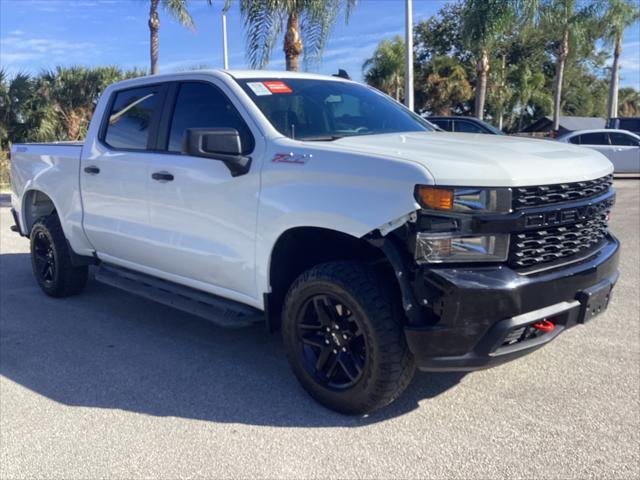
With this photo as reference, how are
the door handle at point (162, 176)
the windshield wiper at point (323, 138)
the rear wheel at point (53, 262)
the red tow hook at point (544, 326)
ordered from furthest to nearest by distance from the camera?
the rear wheel at point (53, 262) < the door handle at point (162, 176) < the windshield wiper at point (323, 138) < the red tow hook at point (544, 326)

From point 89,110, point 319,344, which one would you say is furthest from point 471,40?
point 319,344

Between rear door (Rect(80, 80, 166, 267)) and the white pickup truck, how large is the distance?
0.02 metres

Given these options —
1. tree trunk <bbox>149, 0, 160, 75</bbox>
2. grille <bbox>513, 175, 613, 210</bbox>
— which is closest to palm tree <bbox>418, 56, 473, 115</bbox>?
tree trunk <bbox>149, 0, 160, 75</bbox>

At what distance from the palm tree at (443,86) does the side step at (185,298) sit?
3831 centimetres

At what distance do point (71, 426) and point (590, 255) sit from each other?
3122mm

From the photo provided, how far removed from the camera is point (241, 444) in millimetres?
3416

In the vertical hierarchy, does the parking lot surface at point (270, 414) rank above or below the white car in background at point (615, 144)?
below

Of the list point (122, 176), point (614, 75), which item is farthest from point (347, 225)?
point (614, 75)

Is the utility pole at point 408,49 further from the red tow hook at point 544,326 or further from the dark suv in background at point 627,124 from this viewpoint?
the red tow hook at point 544,326

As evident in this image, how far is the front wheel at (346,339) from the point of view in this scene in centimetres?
339

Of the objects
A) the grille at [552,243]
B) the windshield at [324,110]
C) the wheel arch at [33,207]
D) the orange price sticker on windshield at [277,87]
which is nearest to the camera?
the grille at [552,243]

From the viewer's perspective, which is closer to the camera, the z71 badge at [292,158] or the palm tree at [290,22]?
the z71 badge at [292,158]

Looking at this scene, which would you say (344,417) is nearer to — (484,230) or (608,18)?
(484,230)

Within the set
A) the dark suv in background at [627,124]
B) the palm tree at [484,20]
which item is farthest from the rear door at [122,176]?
the dark suv in background at [627,124]
